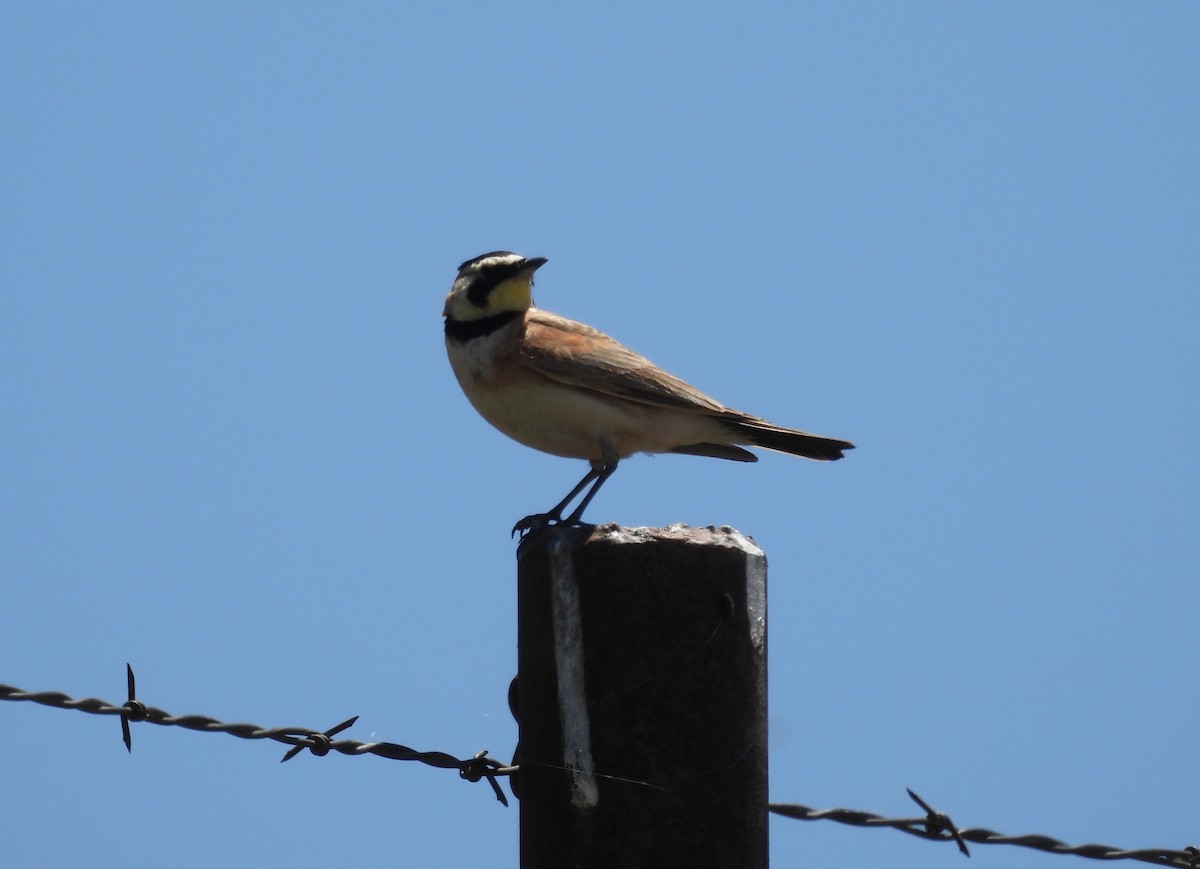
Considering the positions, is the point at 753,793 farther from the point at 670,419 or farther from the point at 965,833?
the point at 670,419

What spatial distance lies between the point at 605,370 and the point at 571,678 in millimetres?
3422

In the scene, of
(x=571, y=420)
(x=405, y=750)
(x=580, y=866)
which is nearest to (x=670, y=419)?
(x=571, y=420)

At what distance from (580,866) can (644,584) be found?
799 mm

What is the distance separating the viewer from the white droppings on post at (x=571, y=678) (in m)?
3.88

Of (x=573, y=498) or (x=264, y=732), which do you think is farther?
(x=573, y=498)

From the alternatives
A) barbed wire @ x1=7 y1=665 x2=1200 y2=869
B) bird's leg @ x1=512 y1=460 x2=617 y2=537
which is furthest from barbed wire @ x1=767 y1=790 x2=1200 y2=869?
bird's leg @ x1=512 y1=460 x2=617 y2=537

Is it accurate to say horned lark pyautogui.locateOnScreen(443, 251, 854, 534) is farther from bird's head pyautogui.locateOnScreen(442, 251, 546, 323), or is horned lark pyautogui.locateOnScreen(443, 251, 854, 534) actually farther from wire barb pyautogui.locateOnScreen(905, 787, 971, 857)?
wire barb pyautogui.locateOnScreen(905, 787, 971, 857)

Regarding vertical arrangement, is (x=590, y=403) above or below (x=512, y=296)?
below

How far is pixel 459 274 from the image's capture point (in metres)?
8.30

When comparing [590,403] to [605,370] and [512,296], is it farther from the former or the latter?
[512,296]

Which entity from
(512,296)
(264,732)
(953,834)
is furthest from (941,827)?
(512,296)

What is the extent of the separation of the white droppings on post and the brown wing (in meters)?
3.19

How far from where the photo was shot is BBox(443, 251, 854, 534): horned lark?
7.05m

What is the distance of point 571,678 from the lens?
391 centimetres
